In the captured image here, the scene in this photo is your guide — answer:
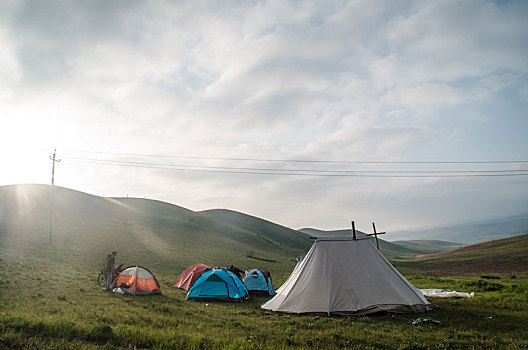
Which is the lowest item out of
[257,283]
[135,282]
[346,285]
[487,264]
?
[487,264]

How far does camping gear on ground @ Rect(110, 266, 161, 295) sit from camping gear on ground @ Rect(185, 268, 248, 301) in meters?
2.59

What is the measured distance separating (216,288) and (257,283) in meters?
3.92

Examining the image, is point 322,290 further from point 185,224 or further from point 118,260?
point 185,224

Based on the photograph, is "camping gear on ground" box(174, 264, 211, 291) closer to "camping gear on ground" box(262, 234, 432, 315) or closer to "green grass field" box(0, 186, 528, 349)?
"green grass field" box(0, 186, 528, 349)

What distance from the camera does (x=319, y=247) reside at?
1577 centimetres

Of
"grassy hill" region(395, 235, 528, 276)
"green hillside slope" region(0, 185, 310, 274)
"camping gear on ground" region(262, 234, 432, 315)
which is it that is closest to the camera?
"camping gear on ground" region(262, 234, 432, 315)

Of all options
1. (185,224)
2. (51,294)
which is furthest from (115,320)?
(185,224)

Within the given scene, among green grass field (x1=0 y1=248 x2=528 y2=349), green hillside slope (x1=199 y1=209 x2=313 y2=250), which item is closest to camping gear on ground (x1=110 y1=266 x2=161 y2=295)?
green grass field (x1=0 y1=248 x2=528 y2=349)

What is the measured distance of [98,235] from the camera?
52000mm

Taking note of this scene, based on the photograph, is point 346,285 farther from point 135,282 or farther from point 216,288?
point 135,282

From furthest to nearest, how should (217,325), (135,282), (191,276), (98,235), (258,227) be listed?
1. (258,227)
2. (98,235)
3. (191,276)
4. (135,282)
5. (217,325)

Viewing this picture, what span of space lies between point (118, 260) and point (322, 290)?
3104 cm

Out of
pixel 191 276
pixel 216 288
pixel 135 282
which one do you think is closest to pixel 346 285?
pixel 216 288

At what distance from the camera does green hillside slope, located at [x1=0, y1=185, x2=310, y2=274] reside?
1500 inches
